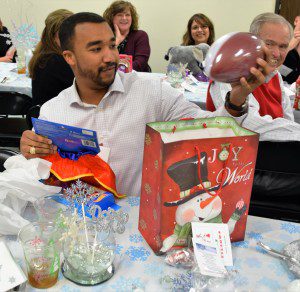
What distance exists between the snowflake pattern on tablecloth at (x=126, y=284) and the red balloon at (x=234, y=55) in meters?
0.65

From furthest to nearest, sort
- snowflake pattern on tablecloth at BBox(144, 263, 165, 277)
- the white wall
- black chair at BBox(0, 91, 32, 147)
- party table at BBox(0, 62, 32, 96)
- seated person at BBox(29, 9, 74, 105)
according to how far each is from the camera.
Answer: the white wall, party table at BBox(0, 62, 32, 96), black chair at BBox(0, 91, 32, 147), seated person at BBox(29, 9, 74, 105), snowflake pattern on tablecloth at BBox(144, 263, 165, 277)

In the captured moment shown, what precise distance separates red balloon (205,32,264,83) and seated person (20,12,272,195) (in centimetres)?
39

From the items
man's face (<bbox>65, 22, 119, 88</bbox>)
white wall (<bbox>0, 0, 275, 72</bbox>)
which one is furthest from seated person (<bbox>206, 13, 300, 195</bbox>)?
white wall (<bbox>0, 0, 275, 72</bbox>)

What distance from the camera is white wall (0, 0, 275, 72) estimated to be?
538cm

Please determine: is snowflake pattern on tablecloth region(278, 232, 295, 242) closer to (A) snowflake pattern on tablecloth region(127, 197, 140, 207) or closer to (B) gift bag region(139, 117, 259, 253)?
(B) gift bag region(139, 117, 259, 253)

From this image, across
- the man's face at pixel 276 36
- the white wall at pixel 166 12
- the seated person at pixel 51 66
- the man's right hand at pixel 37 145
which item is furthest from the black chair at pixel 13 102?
the white wall at pixel 166 12

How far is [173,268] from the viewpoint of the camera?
905 millimetres

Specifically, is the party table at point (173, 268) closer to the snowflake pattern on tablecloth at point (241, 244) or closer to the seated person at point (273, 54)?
the snowflake pattern on tablecloth at point (241, 244)

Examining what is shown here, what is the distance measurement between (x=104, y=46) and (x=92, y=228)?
2.62 feet

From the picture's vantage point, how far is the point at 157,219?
2.98 feet

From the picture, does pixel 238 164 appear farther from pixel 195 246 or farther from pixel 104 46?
pixel 104 46

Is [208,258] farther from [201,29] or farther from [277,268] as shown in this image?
[201,29]

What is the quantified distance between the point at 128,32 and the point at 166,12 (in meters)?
1.35

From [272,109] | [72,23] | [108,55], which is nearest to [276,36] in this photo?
[272,109]
